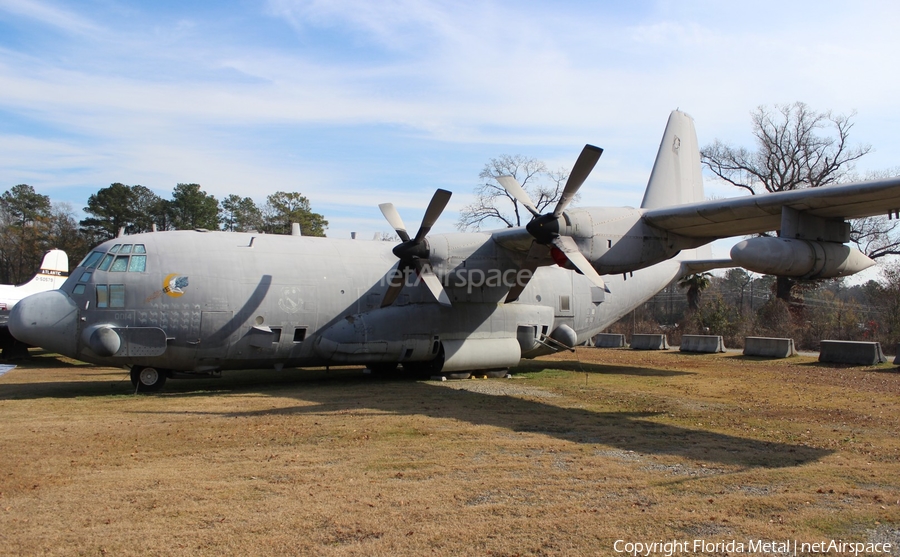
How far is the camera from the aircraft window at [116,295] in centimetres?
1388

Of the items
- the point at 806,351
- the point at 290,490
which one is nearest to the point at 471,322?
the point at 290,490

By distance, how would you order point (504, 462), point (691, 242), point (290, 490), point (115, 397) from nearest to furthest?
point (290, 490)
point (504, 462)
point (115, 397)
point (691, 242)

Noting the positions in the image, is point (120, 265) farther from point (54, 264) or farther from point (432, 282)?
point (54, 264)

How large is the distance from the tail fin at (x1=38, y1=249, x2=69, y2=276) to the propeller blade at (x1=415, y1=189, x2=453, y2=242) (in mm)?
22607

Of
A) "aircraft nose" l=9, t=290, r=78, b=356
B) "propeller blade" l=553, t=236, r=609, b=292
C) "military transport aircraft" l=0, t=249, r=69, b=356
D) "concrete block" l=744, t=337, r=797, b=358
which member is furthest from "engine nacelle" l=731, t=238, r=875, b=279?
"military transport aircraft" l=0, t=249, r=69, b=356

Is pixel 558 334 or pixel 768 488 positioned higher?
pixel 558 334

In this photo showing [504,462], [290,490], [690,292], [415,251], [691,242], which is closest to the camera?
[290,490]

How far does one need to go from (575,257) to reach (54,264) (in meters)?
26.4

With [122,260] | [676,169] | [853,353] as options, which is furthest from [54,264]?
[853,353]

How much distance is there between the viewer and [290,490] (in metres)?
6.86

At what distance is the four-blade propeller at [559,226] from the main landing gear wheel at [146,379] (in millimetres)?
8596

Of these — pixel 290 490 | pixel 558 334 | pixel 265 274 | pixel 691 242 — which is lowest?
pixel 290 490

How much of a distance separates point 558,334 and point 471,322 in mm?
3071

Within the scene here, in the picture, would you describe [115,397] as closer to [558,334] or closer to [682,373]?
[558,334]
